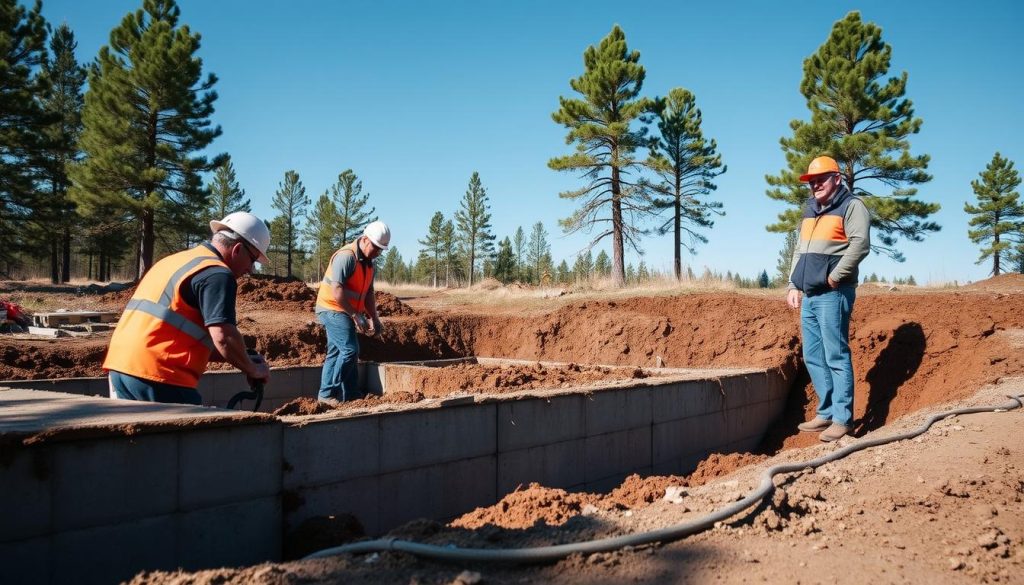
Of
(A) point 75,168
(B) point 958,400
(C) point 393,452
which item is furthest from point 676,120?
(C) point 393,452

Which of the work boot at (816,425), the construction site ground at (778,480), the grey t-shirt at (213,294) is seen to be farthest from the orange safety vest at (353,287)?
the work boot at (816,425)

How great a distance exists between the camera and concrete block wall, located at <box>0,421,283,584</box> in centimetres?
271

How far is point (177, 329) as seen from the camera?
3666 mm

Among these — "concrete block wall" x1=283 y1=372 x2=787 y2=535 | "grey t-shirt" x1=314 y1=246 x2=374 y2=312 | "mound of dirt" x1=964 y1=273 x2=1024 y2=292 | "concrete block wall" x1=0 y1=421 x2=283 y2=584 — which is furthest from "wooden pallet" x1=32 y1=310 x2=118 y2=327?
"mound of dirt" x1=964 y1=273 x2=1024 y2=292

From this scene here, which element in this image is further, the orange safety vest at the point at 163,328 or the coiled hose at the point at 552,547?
the orange safety vest at the point at 163,328

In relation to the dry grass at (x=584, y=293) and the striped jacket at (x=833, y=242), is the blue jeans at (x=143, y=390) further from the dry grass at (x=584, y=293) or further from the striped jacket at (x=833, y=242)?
the dry grass at (x=584, y=293)

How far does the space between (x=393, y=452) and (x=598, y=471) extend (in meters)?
1.99

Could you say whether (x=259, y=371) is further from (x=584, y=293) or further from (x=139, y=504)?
(x=584, y=293)

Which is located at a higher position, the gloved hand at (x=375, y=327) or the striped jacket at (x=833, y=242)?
the striped jacket at (x=833, y=242)

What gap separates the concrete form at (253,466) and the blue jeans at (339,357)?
206 centimetres

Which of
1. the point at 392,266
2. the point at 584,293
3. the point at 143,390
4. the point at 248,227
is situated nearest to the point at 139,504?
the point at 143,390

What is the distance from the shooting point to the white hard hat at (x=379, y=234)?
252 inches

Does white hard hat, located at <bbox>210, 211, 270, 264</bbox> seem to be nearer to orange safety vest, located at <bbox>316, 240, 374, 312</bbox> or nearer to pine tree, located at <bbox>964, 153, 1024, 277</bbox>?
orange safety vest, located at <bbox>316, 240, 374, 312</bbox>

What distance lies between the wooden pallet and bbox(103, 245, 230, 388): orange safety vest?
9.78 m
